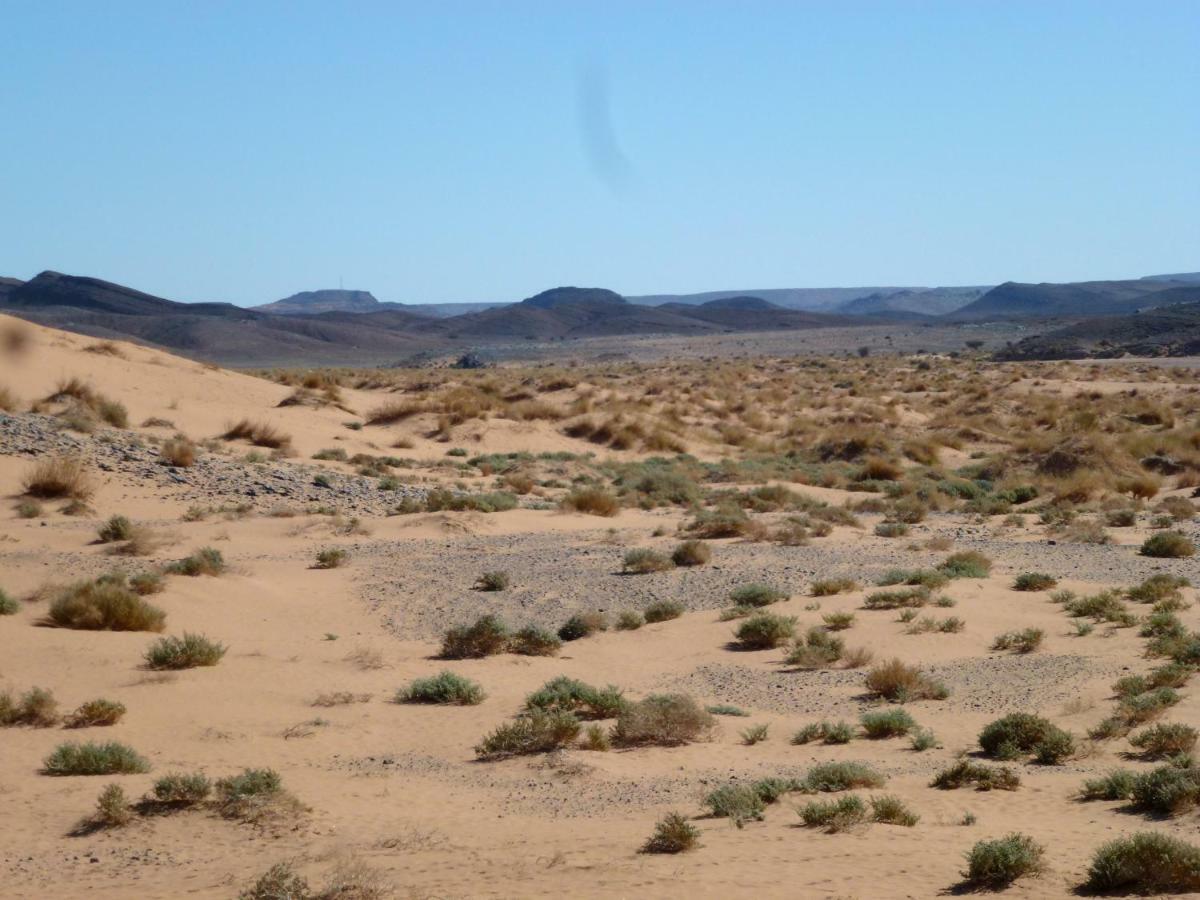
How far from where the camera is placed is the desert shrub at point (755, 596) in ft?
58.3

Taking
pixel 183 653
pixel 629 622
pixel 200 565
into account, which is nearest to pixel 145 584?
pixel 200 565

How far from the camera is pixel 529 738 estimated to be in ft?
37.9

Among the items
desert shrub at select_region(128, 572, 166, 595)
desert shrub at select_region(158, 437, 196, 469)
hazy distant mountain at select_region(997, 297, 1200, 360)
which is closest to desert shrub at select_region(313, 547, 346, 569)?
desert shrub at select_region(128, 572, 166, 595)

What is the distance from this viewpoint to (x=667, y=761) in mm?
11234

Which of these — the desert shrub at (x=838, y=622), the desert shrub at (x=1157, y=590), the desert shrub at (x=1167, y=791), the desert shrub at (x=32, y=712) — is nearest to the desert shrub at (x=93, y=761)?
the desert shrub at (x=32, y=712)

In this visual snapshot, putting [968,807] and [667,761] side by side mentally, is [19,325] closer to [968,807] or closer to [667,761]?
[667,761]

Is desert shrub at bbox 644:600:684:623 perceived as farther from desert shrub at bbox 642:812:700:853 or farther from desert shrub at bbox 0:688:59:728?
desert shrub at bbox 642:812:700:853

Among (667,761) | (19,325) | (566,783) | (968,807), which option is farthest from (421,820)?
(19,325)

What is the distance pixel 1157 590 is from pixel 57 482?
18.2 meters

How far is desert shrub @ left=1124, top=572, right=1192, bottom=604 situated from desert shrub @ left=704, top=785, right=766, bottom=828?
9607mm

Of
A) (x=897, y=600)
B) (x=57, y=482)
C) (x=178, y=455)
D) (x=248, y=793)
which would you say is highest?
(x=178, y=455)

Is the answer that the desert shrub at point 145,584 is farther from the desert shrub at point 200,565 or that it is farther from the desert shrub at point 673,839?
the desert shrub at point 673,839

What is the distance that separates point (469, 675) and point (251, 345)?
12269 cm

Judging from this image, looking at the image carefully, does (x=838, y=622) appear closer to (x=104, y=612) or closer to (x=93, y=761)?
(x=104, y=612)
